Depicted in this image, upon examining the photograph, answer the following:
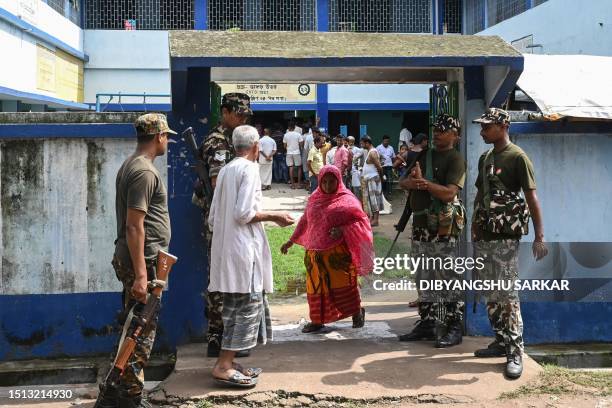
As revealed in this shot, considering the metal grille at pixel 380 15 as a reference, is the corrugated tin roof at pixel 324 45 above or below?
below

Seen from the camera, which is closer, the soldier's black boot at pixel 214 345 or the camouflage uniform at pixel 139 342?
the camouflage uniform at pixel 139 342

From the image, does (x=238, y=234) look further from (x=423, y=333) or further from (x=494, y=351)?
(x=494, y=351)

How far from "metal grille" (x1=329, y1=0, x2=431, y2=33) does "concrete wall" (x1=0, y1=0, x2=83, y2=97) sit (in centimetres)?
811

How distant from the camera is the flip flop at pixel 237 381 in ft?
15.5

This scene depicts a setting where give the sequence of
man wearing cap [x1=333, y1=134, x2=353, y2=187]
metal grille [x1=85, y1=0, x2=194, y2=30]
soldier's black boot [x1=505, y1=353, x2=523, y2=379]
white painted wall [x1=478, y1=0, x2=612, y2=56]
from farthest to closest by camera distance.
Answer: metal grille [x1=85, y1=0, x2=194, y2=30]
white painted wall [x1=478, y1=0, x2=612, y2=56]
man wearing cap [x1=333, y1=134, x2=353, y2=187]
soldier's black boot [x1=505, y1=353, x2=523, y2=379]

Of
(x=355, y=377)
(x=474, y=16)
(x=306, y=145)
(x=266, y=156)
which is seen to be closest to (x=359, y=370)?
(x=355, y=377)

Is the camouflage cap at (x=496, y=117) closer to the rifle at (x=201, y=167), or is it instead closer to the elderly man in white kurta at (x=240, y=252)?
the elderly man in white kurta at (x=240, y=252)

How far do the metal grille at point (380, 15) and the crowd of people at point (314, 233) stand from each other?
17.2 m

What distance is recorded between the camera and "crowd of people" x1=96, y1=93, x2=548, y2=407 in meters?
4.35

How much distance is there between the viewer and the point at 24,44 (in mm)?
15586

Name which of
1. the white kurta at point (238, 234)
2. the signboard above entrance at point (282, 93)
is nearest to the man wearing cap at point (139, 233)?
the white kurta at point (238, 234)

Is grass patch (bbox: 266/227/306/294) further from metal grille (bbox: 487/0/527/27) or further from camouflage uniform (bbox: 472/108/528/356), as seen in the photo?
metal grille (bbox: 487/0/527/27)

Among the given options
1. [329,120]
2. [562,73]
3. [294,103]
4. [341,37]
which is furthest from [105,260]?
[329,120]

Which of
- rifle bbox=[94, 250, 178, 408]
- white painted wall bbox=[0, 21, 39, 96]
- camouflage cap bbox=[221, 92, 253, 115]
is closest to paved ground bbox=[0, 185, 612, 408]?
rifle bbox=[94, 250, 178, 408]
